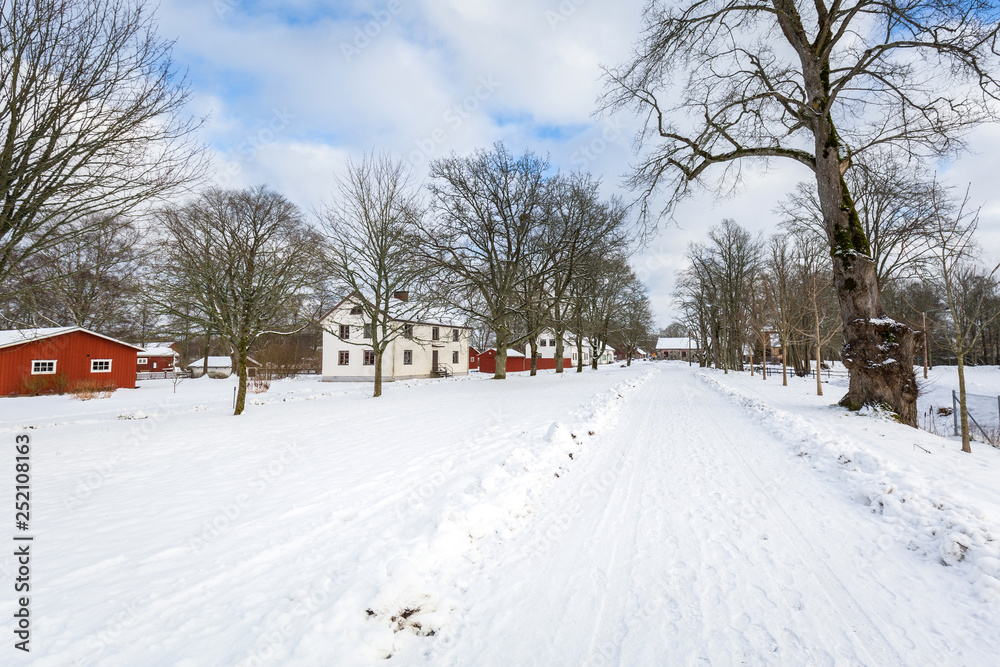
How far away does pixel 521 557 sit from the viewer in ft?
10.5

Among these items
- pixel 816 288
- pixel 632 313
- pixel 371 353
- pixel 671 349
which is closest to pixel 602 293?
pixel 632 313

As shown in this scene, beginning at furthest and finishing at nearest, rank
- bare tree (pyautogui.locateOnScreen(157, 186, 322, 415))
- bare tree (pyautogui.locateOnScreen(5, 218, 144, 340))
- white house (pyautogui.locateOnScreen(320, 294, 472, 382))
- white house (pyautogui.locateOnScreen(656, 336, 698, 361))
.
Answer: white house (pyautogui.locateOnScreen(656, 336, 698, 361))
white house (pyautogui.locateOnScreen(320, 294, 472, 382))
bare tree (pyautogui.locateOnScreen(157, 186, 322, 415))
bare tree (pyautogui.locateOnScreen(5, 218, 144, 340))

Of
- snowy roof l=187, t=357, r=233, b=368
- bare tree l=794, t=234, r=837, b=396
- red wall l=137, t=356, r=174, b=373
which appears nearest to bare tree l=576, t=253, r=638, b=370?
bare tree l=794, t=234, r=837, b=396

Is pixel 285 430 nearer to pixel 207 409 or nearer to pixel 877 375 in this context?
pixel 207 409

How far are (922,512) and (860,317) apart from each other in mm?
8069

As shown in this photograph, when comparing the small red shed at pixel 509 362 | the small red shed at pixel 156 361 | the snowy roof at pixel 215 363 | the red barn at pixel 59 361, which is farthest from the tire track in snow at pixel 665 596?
the small red shed at pixel 156 361

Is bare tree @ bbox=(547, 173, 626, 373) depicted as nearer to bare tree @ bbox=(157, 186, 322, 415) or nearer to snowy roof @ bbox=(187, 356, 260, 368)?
bare tree @ bbox=(157, 186, 322, 415)

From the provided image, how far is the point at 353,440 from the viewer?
7.57 metres

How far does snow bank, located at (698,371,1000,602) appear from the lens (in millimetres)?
2840

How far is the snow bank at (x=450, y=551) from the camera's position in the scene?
7.73 ft

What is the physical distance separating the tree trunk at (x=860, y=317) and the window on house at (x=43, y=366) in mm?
35934

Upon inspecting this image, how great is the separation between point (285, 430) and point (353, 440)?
249cm

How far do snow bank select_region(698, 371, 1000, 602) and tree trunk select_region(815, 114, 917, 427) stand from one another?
4.60 m

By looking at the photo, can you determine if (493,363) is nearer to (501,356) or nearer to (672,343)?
(501,356)
